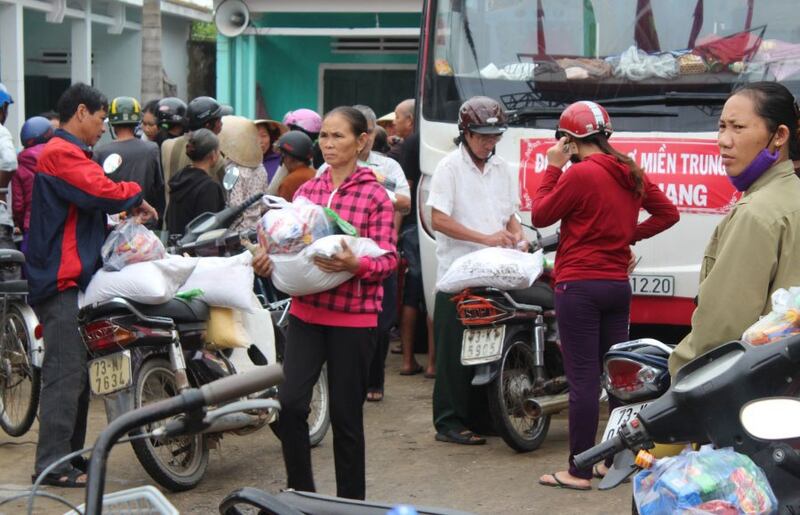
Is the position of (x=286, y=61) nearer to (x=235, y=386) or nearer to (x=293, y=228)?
(x=293, y=228)

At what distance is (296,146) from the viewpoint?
29.2 feet

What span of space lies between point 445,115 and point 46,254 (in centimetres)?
348

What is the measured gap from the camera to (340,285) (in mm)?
5270

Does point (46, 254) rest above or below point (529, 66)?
below

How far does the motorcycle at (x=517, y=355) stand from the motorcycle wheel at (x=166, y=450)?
1607 millimetres

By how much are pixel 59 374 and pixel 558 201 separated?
2654 millimetres

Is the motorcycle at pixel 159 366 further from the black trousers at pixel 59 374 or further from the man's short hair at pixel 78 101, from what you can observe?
the man's short hair at pixel 78 101

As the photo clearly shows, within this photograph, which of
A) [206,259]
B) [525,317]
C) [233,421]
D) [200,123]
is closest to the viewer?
[233,421]

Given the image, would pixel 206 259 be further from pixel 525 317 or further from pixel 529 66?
pixel 529 66

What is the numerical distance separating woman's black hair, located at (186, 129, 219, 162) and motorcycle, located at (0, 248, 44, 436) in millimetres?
1398

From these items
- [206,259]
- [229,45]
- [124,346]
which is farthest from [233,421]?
[229,45]

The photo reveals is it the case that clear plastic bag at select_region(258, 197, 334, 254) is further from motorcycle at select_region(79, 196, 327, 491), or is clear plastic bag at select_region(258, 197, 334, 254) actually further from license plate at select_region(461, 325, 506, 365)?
license plate at select_region(461, 325, 506, 365)

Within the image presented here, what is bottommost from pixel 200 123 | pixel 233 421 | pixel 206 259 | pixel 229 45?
pixel 233 421

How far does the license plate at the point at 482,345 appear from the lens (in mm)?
7051
